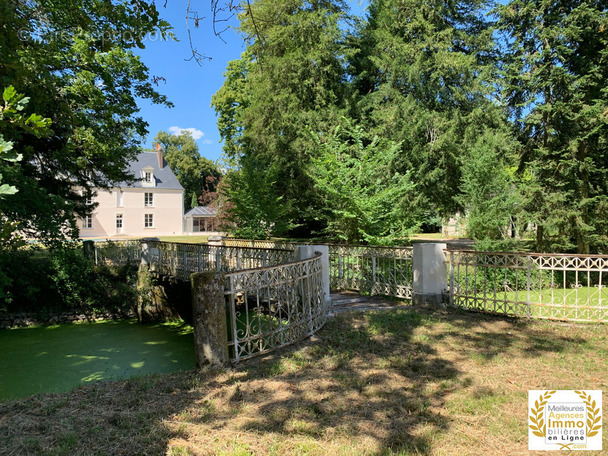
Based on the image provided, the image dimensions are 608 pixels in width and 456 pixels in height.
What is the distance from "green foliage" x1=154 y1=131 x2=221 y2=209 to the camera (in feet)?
184

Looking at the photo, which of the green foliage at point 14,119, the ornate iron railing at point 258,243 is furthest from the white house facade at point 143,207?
the green foliage at point 14,119

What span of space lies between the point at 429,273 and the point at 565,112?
1026 cm

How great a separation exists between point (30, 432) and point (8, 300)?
11930mm

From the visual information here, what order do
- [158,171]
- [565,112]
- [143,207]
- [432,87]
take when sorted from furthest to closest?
1. [158,171]
2. [143,207]
3. [432,87]
4. [565,112]

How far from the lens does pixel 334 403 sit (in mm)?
3881

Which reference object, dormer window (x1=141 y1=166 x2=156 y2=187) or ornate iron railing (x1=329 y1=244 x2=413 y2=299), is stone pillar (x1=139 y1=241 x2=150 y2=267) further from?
dormer window (x1=141 y1=166 x2=156 y2=187)

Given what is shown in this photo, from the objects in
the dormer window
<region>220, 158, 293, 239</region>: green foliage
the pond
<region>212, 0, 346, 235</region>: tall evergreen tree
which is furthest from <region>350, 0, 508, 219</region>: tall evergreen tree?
the dormer window

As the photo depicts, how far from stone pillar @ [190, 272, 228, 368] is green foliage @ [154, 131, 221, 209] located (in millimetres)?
51640

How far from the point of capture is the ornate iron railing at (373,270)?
9.26m

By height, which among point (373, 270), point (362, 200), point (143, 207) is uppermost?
point (143, 207)

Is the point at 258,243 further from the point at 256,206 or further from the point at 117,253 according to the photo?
the point at 117,253

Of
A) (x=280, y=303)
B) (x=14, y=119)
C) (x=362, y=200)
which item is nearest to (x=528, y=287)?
(x=280, y=303)

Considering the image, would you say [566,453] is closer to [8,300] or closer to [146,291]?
[146,291]

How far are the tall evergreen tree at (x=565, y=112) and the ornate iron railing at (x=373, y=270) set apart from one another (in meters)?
8.06
